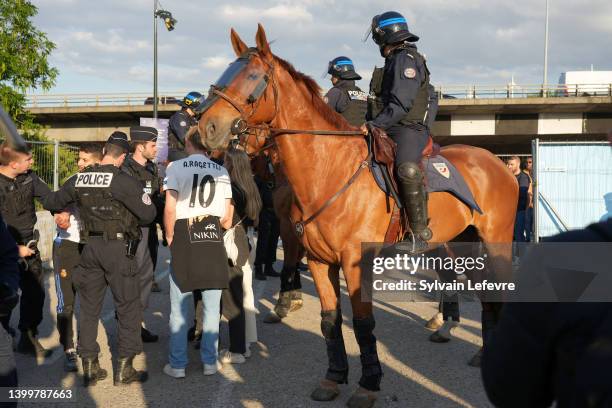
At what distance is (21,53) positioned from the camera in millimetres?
19422

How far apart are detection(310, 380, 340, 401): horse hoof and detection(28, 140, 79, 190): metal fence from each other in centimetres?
961

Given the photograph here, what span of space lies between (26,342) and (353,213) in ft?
12.8

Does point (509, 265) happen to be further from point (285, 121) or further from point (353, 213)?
point (285, 121)

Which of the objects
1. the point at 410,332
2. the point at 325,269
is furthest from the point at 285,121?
the point at 410,332

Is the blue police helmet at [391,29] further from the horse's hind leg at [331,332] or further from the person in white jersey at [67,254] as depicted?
the person in white jersey at [67,254]

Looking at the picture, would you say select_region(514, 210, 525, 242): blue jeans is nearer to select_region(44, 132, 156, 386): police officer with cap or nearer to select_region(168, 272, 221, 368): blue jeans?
select_region(168, 272, 221, 368): blue jeans

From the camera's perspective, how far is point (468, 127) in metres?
32.4

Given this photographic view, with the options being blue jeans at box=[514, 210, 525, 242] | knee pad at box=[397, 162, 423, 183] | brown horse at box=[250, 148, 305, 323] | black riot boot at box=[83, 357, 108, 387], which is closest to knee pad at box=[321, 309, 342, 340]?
knee pad at box=[397, 162, 423, 183]

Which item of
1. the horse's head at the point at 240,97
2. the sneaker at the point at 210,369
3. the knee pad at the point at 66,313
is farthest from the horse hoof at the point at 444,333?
the knee pad at the point at 66,313

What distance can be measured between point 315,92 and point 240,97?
786 millimetres

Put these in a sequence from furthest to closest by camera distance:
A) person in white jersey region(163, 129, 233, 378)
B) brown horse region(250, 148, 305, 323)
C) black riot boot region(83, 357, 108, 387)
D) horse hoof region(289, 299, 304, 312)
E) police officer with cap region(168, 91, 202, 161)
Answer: police officer with cap region(168, 91, 202, 161) → horse hoof region(289, 299, 304, 312) → brown horse region(250, 148, 305, 323) → person in white jersey region(163, 129, 233, 378) → black riot boot region(83, 357, 108, 387)

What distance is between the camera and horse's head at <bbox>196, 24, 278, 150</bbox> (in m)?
4.11

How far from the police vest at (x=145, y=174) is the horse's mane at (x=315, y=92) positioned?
2.95 m

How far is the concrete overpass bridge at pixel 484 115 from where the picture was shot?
30.5 meters
